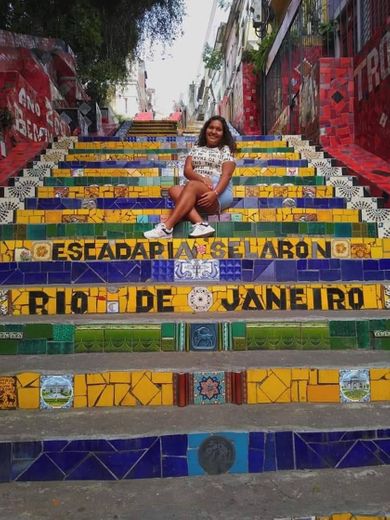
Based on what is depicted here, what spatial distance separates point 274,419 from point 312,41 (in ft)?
25.9

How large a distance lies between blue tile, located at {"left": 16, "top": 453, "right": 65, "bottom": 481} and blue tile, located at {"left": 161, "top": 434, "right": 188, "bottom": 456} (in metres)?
0.37

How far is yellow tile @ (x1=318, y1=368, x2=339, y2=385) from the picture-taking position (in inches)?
80.7

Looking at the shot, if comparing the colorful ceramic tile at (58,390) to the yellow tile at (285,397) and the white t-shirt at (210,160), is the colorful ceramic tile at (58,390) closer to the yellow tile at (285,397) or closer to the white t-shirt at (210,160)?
the yellow tile at (285,397)

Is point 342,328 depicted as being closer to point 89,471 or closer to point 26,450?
point 89,471

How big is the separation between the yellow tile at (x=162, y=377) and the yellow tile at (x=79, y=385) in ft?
0.96

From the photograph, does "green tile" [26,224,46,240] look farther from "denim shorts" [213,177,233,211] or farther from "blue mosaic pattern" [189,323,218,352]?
"blue mosaic pattern" [189,323,218,352]

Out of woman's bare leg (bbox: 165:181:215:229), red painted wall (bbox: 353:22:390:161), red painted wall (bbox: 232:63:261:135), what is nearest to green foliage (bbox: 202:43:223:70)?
red painted wall (bbox: 232:63:261:135)

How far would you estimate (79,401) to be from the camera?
80.1 inches

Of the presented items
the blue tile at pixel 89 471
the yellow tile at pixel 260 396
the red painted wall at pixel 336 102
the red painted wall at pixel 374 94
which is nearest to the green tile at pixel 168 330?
the yellow tile at pixel 260 396

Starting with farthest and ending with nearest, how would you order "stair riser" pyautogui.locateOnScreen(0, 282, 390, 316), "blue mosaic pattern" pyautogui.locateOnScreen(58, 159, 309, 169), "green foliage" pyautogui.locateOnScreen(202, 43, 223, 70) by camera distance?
1. "green foliage" pyautogui.locateOnScreen(202, 43, 223, 70)
2. "blue mosaic pattern" pyautogui.locateOnScreen(58, 159, 309, 169)
3. "stair riser" pyautogui.locateOnScreen(0, 282, 390, 316)

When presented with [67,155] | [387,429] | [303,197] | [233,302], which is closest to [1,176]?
[67,155]

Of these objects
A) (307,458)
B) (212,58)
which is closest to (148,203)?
(307,458)

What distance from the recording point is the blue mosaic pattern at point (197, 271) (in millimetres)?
2932

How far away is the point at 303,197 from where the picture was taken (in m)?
4.52
